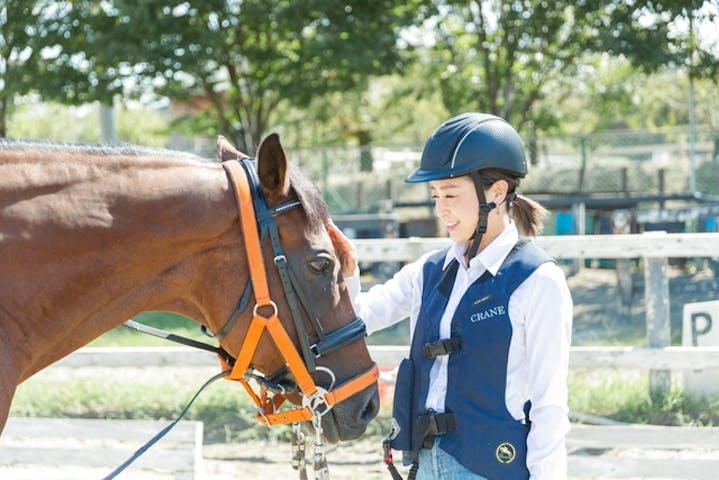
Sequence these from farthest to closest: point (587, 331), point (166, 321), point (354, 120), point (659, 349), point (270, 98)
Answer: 1. point (354, 120)
2. point (270, 98)
3. point (166, 321)
4. point (587, 331)
5. point (659, 349)

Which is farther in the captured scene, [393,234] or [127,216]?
[393,234]

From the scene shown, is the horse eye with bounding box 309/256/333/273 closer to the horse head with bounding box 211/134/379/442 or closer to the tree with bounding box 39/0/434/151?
the horse head with bounding box 211/134/379/442

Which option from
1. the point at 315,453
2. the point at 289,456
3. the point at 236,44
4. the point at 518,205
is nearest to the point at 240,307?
the point at 315,453

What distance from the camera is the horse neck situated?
89.6 inches

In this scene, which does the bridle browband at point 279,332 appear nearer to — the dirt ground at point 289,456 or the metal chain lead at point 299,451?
the metal chain lead at point 299,451

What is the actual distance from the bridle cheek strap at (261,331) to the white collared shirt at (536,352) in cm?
29

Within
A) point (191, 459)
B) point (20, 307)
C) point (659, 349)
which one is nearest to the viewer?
point (20, 307)

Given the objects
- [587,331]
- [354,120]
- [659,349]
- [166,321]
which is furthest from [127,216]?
[354,120]

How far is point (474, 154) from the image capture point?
2482mm

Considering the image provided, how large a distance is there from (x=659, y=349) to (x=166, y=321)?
19.4 ft

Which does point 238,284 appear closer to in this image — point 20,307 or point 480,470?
point 20,307

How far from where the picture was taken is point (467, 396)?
2410mm

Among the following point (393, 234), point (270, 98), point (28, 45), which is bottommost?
point (393, 234)

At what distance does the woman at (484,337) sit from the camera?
2.32 metres
